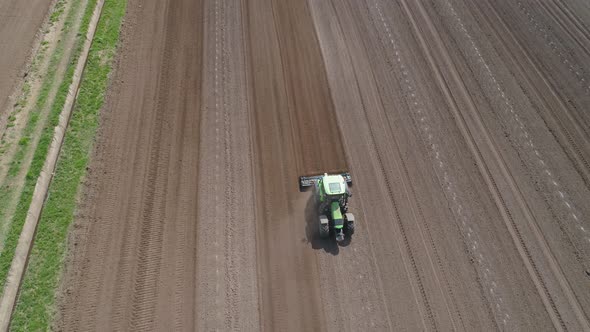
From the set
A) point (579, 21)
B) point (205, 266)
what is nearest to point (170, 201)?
point (205, 266)

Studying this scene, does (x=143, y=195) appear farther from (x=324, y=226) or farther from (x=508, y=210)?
(x=508, y=210)

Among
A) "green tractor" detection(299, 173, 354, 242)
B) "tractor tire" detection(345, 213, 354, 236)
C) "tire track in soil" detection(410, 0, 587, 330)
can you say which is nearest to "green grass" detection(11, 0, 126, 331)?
"green tractor" detection(299, 173, 354, 242)

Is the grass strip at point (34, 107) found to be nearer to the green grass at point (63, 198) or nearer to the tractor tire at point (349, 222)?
the green grass at point (63, 198)

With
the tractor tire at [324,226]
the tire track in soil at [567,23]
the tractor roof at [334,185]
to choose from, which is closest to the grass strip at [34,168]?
the tractor tire at [324,226]

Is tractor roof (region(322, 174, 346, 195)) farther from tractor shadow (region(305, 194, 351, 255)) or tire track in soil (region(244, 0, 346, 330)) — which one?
tire track in soil (region(244, 0, 346, 330))

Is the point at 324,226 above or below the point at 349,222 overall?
below

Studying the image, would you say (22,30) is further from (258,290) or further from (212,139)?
(258,290)

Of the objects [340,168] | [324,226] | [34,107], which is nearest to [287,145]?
[340,168]
